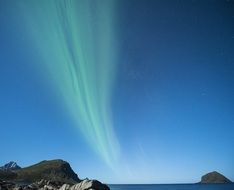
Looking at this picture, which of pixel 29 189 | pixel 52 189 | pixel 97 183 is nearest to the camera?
pixel 97 183

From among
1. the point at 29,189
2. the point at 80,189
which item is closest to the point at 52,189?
the point at 29,189

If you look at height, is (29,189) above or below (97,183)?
above

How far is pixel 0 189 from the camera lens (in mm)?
64312

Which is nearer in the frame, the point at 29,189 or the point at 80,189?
the point at 80,189

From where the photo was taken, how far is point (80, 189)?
1658 inches

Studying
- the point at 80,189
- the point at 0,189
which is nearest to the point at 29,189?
the point at 0,189

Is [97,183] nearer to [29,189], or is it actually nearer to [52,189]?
[52,189]

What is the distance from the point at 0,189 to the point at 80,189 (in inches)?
1237

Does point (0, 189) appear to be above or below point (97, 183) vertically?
above

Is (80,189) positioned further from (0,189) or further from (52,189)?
(0,189)

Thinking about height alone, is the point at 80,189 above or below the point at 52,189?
below

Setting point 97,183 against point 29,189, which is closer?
point 97,183

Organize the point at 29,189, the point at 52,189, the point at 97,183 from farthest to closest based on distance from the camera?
the point at 29,189 → the point at 52,189 → the point at 97,183

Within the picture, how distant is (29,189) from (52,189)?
995 cm
